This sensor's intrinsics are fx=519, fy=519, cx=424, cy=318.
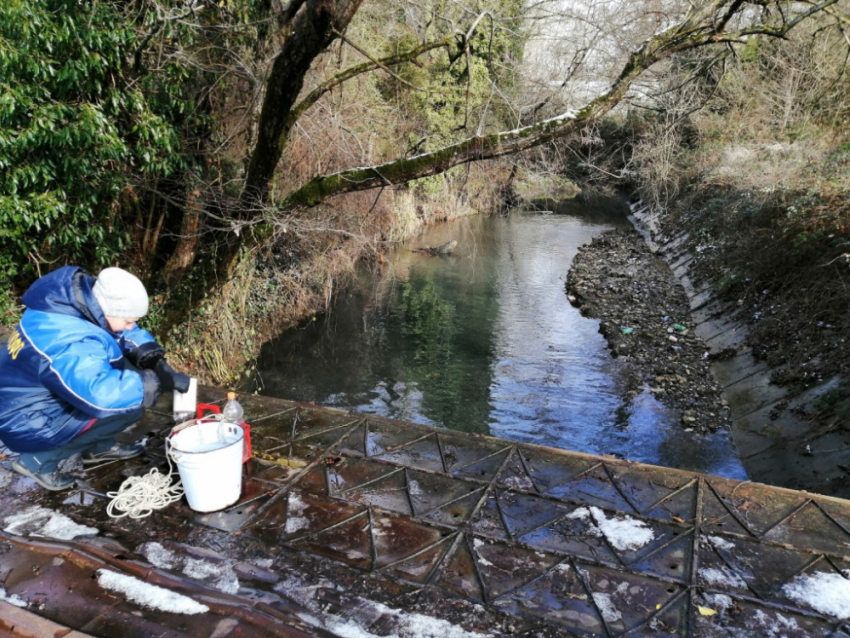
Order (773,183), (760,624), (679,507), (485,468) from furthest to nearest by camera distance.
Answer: (773,183) < (485,468) < (679,507) < (760,624)

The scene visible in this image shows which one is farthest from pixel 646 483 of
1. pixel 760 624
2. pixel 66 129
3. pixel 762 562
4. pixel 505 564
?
pixel 66 129

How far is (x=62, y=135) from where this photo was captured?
5195 millimetres

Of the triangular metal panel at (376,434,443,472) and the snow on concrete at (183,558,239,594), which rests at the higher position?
the triangular metal panel at (376,434,443,472)

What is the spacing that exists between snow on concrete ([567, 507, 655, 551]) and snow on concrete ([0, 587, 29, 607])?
3.14 metres

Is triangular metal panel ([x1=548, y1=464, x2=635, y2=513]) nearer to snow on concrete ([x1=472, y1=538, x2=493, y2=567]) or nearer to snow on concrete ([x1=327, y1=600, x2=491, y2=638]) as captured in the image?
snow on concrete ([x1=472, y1=538, x2=493, y2=567])

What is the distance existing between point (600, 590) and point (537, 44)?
8158mm

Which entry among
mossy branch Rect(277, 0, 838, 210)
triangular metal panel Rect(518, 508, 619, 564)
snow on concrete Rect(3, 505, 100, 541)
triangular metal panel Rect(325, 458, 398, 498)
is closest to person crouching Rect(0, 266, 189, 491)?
snow on concrete Rect(3, 505, 100, 541)

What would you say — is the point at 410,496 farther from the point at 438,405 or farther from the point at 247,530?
the point at 438,405

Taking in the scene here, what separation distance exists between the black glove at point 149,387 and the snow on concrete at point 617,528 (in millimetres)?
2838

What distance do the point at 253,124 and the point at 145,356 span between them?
507 centimetres

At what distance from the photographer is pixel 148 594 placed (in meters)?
2.72

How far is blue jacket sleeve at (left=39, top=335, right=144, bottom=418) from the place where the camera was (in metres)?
2.96

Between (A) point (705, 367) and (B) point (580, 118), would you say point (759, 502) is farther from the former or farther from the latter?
(A) point (705, 367)

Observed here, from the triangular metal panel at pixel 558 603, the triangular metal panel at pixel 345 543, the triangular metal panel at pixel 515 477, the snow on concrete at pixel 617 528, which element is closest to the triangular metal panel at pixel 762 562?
the snow on concrete at pixel 617 528
